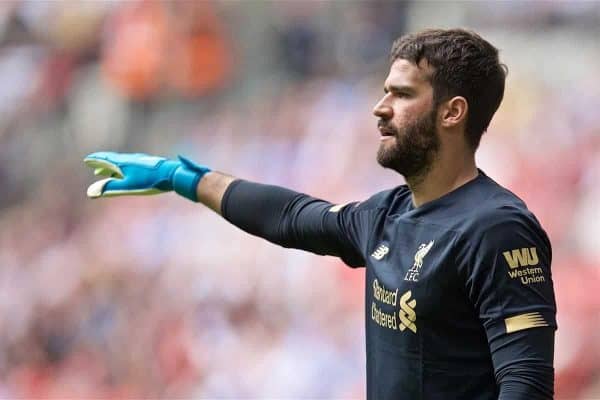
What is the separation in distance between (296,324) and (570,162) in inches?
42.1

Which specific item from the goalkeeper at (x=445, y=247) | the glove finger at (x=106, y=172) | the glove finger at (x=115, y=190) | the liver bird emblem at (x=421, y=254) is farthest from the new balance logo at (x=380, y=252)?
the glove finger at (x=106, y=172)

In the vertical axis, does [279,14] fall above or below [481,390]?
above

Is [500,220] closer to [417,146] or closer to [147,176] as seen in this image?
[417,146]

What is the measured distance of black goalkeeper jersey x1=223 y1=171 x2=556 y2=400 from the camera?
4.91 feet

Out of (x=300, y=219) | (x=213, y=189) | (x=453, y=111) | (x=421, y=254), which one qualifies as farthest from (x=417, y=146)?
(x=213, y=189)

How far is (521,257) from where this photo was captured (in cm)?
151

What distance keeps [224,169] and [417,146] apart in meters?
2.01

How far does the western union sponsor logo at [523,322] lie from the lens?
1.48 metres

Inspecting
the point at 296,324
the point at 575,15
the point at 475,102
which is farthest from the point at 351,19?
the point at 475,102

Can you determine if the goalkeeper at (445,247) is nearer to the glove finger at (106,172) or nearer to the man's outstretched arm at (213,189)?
the man's outstretched arm at (213,189)

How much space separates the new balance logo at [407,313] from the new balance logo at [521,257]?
0.18 metres

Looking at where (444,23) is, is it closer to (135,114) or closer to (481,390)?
(135,114)

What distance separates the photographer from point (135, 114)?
3.83 meters

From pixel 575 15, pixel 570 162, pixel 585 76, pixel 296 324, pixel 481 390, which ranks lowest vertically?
pixel 481 390
